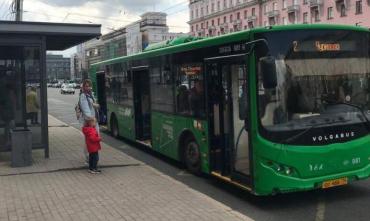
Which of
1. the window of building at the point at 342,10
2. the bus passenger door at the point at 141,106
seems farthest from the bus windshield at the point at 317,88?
the window of building at the point at 342,10

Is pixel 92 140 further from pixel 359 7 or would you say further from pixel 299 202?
pixel 359 7

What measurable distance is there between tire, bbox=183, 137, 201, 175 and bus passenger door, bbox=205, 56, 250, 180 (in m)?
0.70

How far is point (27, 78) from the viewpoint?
12.1 m

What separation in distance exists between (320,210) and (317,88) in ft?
5.78

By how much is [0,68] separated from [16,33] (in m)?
1.18

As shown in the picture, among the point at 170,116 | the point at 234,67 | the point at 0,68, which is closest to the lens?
the point at 234,67

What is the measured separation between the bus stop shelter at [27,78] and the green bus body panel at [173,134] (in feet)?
8.21

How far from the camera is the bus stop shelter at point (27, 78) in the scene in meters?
11.6

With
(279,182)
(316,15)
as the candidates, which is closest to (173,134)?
(279,182)

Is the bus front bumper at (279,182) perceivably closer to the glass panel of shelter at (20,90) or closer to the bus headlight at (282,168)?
the bus headlight at (282,168)

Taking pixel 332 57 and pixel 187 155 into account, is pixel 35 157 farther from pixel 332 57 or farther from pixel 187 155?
pixel 332 57

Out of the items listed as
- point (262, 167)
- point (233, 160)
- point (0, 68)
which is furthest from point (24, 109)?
point (262, 167)

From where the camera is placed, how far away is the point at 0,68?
1203cm

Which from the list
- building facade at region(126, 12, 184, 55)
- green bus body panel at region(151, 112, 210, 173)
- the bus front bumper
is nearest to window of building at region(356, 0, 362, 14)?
building facade at region(126, 12, 184, 55)
